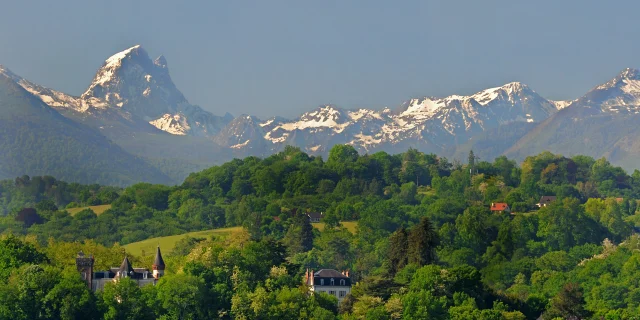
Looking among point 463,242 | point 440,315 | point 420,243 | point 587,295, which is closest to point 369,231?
point 463,242

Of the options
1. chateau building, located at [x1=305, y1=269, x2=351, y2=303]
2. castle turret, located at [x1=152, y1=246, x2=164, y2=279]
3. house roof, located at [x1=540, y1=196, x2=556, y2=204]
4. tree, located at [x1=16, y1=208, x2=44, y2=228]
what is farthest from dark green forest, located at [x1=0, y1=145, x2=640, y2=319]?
castle turret, located at [x1=152, y1=246, x2=164, y2=279]

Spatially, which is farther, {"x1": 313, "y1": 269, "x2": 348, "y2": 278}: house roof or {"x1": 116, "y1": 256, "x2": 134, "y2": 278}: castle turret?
{"x1": 313, "y1": 269, "x2": 348, "y2": 278}: house roof

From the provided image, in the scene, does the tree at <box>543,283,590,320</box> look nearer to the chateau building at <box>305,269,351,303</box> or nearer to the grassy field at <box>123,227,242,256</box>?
A: the chateau building at <box>305,269,351,303</box>

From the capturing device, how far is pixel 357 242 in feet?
451

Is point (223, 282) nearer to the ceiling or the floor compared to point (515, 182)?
nearer to the floor

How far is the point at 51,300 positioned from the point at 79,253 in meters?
11.8

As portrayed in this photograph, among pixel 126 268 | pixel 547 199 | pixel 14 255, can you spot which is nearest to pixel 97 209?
pixel 547 199

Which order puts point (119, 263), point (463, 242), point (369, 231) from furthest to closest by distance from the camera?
point (369, 231) < point (463, 242) < point (119, 263)

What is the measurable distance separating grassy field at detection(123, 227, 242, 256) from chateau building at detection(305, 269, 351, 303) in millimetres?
27185

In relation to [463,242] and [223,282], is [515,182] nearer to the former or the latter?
[463,242]

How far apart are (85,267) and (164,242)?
42823mm

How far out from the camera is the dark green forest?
304 ft

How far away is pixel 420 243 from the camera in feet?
334

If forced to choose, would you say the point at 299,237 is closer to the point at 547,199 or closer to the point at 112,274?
the point at 112,274
